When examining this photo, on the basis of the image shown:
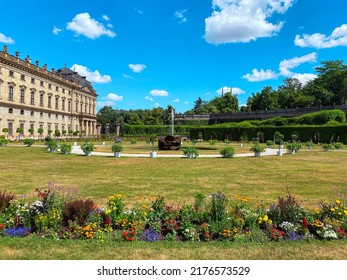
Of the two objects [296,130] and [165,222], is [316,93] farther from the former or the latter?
[165,222]

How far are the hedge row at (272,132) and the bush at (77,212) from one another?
142 ft

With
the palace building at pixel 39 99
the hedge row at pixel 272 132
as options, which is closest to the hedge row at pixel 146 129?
the palace building at pixel 39 99

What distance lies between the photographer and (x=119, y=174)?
13.0 meters

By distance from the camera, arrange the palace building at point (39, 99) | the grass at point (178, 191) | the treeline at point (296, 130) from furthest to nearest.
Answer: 1. the palace building at point (39, 99)
2. the treeline at point (296, 130)
3. the grass at point (178, 191)

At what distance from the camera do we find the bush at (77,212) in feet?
18.2

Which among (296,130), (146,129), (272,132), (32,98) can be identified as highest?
(32,98)

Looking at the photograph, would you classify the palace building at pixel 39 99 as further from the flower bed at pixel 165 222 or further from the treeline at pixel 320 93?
the treeline at pixel 320 93

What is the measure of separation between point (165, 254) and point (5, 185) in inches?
332

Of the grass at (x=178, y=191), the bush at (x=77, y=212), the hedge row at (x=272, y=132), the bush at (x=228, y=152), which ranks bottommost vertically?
the grass at (x=178, y=191)

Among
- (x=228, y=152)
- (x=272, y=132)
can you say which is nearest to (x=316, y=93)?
(x=272, y=132)

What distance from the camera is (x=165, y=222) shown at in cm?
561

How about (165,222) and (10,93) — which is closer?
(165,222)

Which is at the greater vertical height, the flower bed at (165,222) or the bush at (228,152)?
the bush at (228,152)

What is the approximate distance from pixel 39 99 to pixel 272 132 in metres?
51.8
